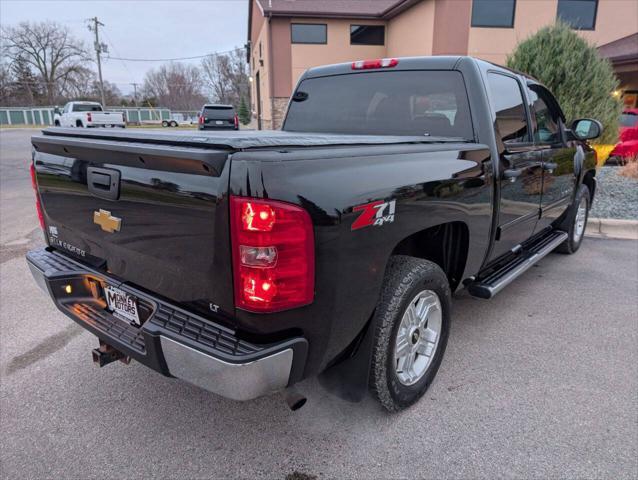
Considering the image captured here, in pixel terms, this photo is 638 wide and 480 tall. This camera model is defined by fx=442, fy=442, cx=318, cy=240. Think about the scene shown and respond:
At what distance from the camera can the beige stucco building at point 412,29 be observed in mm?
17766

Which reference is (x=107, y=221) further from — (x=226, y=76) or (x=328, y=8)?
(x=226, y=76)

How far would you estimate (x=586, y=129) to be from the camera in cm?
462

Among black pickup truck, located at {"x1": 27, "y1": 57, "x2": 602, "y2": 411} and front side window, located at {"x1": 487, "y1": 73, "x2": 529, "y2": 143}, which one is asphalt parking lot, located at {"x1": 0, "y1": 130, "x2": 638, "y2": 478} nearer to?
black pickup truck, located at {"x1": 27, "y1": 57, "x2": 602, "y2": 411}

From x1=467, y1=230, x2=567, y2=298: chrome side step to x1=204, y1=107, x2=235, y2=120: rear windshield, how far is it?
17.7m

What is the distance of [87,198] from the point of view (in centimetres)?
227

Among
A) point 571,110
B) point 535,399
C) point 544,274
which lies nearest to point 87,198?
point 535,399

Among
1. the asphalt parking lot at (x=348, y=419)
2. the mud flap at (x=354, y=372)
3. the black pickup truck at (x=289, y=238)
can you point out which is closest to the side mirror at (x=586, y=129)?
the black pickup truck at (x=289, y=238)

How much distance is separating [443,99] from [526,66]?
6929 mm

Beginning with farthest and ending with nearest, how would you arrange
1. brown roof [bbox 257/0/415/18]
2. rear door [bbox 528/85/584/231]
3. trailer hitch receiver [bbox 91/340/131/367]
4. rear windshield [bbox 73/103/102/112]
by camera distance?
rear windshield [bbox 73/103/102/112], brown roof [bbox 257/0/415/18], rear door [bbox 528/85/584/231], trailer hitch receiver [bbox 91/340/131/367]

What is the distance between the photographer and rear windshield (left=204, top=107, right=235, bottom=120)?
20.0 m

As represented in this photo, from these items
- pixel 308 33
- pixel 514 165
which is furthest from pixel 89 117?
pixel 514 165

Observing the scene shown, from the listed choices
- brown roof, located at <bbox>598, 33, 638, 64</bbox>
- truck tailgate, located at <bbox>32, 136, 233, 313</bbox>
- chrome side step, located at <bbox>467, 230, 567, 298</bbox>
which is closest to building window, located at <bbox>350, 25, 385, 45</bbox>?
brown roof, located at <bbox>598, 33, 638, 64</bbox>

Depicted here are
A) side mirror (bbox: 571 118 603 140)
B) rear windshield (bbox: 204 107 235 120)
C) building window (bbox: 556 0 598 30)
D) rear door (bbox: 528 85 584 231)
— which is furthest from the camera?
rear windshield (bbox: 204 107 235 120)

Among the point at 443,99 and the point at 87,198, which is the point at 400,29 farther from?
the point at 87,198
